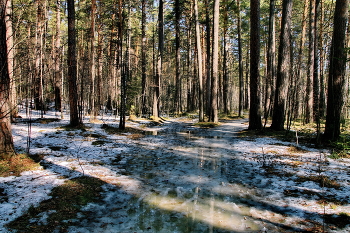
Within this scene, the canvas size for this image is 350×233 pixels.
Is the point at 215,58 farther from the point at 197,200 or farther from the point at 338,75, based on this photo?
the point at 197,200

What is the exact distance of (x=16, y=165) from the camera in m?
5.21

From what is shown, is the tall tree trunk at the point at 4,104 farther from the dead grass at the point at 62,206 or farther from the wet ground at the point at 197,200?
the wet ground at the point at 197,200

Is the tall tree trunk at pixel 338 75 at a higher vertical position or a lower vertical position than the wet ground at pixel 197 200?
higher

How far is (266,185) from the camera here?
4820mm

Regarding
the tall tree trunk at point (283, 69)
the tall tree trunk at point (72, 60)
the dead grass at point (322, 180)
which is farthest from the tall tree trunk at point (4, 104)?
the tall tree trunk at point (283, 69)

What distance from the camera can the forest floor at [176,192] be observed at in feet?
10.7

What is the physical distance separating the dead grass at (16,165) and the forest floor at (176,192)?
0.18 meters

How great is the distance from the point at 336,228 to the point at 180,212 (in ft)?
7.57

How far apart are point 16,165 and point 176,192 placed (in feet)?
13.0

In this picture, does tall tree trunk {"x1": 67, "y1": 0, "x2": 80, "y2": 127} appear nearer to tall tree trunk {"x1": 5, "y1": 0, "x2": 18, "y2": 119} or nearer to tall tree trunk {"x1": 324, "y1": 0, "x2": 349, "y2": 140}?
tall tree trunk {"x1": 5, "y1": 0, "x2": 18, "y2": 119}

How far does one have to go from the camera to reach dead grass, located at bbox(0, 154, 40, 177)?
4825mm

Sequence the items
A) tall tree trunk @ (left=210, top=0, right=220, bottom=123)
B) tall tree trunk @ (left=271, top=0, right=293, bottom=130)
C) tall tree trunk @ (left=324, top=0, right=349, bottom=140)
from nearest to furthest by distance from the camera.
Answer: tall tree trunk @ (left=324, top=0, right=349, bottom=140) → tall tree trunk @ (left=271, top=0, right=293, bottom=130) → tall tree trunk @ (left=210, top=0, right=220, bottom=123)

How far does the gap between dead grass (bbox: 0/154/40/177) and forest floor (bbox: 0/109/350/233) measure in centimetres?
18

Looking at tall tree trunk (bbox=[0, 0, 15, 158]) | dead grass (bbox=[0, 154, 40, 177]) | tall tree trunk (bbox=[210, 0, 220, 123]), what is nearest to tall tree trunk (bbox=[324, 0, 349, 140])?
tall tree trunk (bbox=[210, 0, 220, 123])
